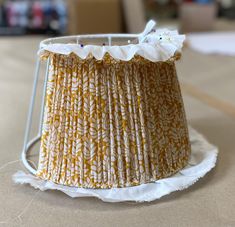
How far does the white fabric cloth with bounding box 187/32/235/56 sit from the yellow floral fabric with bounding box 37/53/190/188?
1.31m

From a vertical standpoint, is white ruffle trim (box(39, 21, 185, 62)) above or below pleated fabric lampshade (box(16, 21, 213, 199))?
above

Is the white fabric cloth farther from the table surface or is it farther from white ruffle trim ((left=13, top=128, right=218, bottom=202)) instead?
white ruffle trim ((left=13, top=128, right=218, bottom=202))

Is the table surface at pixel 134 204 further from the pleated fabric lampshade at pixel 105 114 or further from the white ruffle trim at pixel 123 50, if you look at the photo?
the white ruffle trim at pixel 123 50

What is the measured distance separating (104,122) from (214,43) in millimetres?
1573

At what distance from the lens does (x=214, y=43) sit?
200 cm

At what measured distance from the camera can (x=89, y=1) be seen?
2414 millimetres

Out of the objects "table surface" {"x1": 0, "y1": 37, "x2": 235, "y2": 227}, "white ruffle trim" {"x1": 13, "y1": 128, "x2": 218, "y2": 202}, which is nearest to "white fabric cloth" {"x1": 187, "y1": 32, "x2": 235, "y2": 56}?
"table surface" {"x1": 0, "y1": 37, "x2": 235, "y2": 227}

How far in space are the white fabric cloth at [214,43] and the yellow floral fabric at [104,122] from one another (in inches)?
51.5

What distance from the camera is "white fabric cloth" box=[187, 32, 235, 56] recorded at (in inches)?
72.1

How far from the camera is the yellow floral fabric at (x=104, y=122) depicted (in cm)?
56

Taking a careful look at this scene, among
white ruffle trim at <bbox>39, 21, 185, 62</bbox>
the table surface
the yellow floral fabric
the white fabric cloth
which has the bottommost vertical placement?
the white fabric cloth

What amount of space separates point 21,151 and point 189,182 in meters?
0.35

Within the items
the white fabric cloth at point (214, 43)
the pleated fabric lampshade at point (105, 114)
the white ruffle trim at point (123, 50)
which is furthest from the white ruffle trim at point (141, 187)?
the white fabric cloth at point (214, 43)

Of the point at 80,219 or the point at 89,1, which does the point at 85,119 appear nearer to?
the point at 80,219
